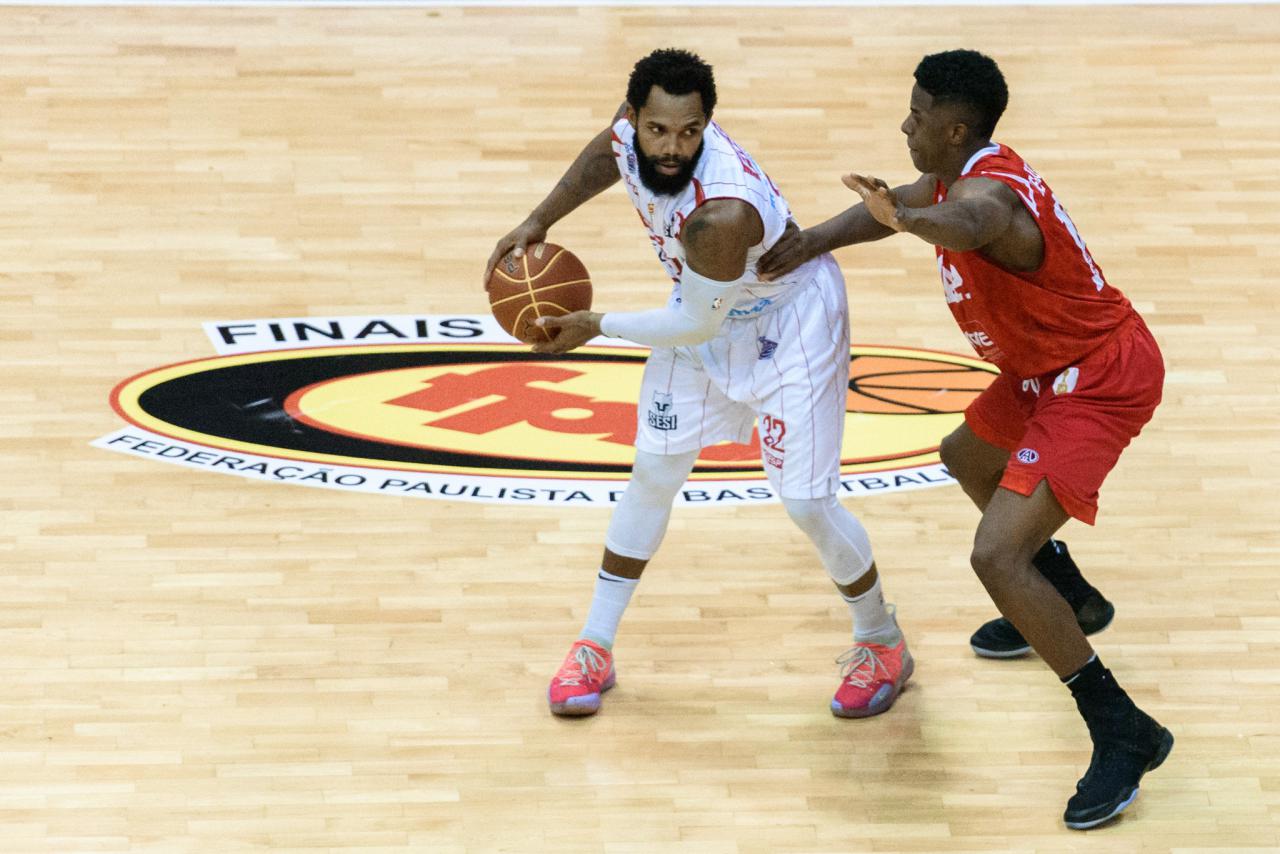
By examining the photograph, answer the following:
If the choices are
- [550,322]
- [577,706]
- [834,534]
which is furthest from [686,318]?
[577,706]

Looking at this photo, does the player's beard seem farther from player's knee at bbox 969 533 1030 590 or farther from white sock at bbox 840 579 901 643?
white sock at bbox 840 579 901 643

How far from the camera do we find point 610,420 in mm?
6043

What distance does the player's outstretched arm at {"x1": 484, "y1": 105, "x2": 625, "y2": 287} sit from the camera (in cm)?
461

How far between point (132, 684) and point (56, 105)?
3.70m

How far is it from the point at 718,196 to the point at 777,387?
1.77ft

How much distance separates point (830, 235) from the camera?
14.8 feet

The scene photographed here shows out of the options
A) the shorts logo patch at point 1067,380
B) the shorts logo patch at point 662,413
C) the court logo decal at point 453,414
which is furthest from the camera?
the court logo decal at point 453,414

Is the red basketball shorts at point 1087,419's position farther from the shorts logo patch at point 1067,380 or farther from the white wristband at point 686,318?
the white wristband at point 686,318

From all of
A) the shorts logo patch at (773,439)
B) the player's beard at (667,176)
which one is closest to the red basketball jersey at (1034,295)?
the shorts logo patch at (773,439)

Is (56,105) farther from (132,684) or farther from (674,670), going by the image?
(674,670)

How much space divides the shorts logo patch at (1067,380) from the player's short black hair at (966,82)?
62 centimetres

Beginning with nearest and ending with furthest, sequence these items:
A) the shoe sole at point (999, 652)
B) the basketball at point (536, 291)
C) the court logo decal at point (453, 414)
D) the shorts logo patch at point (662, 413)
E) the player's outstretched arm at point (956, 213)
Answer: the player's outstretched arm at point (956, 213) < the basketball at point (536, 291) < the shorts logo patch at point (662, 413) < the shoe sole at point (999, 652) < the court logo decal at point (453, 414)

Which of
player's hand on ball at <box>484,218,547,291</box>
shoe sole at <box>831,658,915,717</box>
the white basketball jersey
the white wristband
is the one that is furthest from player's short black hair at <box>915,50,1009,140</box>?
shoe sole at <box>831,658,915,717</box>

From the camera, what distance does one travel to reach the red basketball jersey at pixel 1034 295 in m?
4.11
